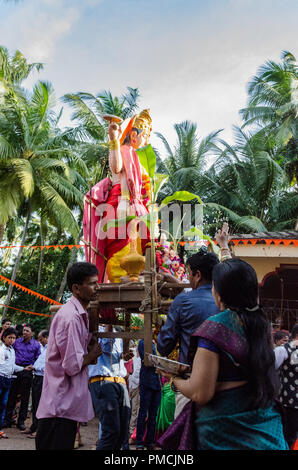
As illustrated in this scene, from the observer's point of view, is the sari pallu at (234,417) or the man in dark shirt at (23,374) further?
the man in dark shirt at (23,374)

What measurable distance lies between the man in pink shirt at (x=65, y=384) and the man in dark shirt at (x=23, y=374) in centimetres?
577

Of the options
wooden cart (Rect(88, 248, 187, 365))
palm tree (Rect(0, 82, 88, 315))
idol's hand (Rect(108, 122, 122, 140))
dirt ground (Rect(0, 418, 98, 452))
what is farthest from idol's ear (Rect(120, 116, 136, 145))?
palm tree (Rect(0, 82, 88, 315))

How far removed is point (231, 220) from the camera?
16344 mm

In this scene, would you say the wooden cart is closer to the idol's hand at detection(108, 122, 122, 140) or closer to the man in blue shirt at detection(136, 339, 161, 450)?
the idol's hand at detection(108, 122, 122, 140)

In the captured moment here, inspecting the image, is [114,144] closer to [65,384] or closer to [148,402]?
[65,384]

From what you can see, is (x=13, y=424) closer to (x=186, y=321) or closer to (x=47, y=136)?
(x=186, y=321)

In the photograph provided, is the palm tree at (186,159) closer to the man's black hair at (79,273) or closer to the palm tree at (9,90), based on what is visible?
the palm tree at (9,90)

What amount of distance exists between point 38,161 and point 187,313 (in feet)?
49.3

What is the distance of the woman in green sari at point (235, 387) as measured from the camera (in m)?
1.67

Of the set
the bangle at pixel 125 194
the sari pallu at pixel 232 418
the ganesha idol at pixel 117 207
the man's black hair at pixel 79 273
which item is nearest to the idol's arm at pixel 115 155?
the ganesha idol at pixel 117 207

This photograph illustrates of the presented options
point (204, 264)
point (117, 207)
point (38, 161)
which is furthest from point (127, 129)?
point (38, 161)
